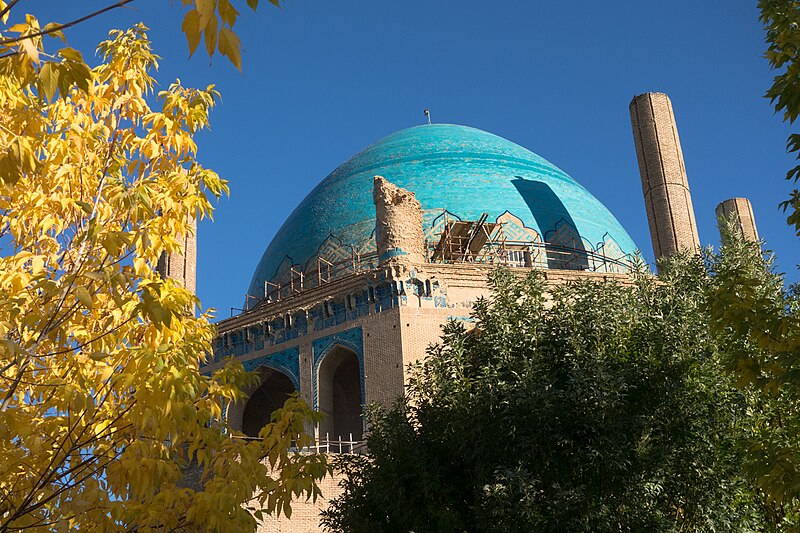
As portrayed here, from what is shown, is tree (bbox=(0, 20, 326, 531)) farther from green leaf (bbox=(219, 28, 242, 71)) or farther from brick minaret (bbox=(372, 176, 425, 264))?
brick minaret (bbox=(372, 176, 425, 264))

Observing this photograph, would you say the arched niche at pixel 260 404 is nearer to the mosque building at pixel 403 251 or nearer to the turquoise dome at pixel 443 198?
the mosque building at pixel 403 251

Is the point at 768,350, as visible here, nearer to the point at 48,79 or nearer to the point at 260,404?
the point at 48,79

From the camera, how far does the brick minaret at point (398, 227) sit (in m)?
14.5

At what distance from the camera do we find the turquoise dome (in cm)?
1811

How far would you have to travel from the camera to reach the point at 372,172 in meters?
19.7

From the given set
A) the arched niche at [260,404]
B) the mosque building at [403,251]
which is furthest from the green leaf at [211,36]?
the arched niche at [260,404]

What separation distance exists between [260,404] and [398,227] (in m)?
4.78

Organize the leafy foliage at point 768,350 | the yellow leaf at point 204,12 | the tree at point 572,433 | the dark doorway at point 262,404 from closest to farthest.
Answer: the yellow leaf at point 204,12, the leafy foliage at point 768,350, the tree at point 572,433, the dark doorway at point 262,404

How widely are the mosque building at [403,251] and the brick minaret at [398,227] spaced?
2 cm

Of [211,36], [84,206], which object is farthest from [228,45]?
[84,206]

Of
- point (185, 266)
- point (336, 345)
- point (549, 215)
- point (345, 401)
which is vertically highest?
point (549, 215)

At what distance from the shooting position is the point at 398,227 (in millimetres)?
14672

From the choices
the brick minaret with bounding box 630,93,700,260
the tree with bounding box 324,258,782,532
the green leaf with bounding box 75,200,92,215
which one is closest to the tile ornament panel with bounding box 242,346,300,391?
the tree with bounding box 324,258,782,532

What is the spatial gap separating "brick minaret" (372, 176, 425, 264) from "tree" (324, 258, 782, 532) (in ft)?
18.9
